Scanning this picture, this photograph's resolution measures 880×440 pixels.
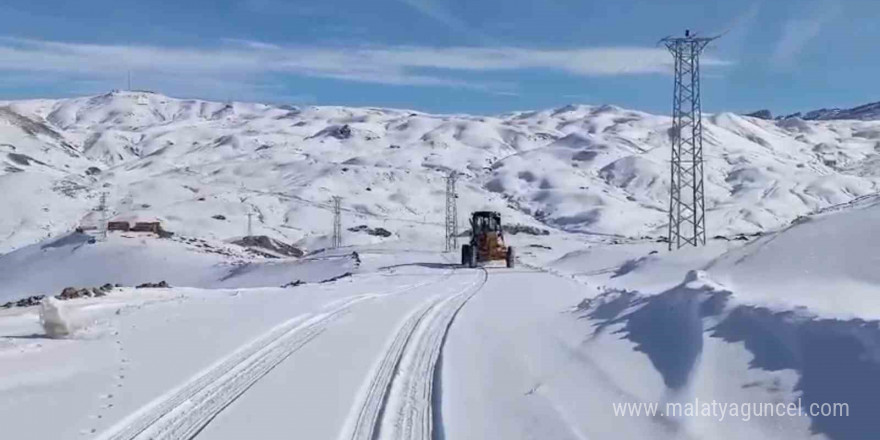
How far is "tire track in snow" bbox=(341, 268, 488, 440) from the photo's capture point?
872 cm

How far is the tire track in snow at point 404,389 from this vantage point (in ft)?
28.6

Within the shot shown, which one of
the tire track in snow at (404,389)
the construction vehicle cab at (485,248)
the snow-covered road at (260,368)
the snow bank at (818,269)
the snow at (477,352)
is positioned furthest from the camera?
the construction vehicle cab at (485,248)

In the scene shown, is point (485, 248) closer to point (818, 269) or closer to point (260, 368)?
point (818, 269)

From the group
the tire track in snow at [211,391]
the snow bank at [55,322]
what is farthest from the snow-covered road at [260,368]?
the snow bank at [55,322]

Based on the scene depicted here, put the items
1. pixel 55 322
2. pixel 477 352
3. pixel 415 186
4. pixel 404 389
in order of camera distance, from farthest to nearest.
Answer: pixel 415 186, pixel 55 322, pixel 477 352, pixel 404 389

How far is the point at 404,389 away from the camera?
10812 millimetres

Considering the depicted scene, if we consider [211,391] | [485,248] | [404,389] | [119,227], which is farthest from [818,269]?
[119,227]

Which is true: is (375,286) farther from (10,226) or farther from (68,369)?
(10,226)

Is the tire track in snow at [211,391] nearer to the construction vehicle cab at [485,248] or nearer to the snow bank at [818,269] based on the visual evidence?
the snow bank at [818,269]

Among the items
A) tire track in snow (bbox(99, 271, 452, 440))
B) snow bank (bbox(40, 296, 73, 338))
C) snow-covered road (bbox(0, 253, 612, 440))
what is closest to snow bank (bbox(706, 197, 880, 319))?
snow-covered road (bbox(0, 253, 612, 440))

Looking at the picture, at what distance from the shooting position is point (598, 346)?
13.1 meters

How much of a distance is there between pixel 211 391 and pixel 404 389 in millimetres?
2096

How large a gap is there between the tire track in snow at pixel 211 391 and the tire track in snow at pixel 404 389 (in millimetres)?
1407

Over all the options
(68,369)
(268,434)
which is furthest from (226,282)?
(268,434)
